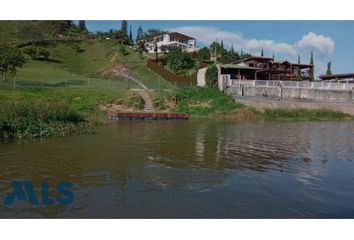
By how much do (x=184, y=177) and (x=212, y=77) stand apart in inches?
1532

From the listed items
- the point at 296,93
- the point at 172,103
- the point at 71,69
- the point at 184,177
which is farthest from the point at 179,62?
the point at 184,177

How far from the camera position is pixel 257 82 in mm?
46688

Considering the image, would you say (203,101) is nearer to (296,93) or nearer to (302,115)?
(302,115)

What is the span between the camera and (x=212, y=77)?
1943 inches

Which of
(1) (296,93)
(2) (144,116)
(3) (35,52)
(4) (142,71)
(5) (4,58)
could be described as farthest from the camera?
(3) (35,52)

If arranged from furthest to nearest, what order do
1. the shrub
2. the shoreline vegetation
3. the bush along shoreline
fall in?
the shrub, the bush along shoreline, the shoreline vegetation

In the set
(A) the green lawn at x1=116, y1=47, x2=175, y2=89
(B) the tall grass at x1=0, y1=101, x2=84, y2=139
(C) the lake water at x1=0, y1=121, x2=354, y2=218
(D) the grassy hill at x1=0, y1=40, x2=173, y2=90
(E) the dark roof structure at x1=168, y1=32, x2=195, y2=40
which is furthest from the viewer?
(E) the dark roof structure at x1=168, y1=32, x2=195, y2=40

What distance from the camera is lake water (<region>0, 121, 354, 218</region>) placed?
8188mm

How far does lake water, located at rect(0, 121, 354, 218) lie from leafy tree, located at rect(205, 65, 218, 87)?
98.4ft

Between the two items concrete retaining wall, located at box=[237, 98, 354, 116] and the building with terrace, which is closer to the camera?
concrete retaining wall, located at box=[237, 98, 354, 116]

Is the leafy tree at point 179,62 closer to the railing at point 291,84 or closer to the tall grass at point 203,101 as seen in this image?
the railing at point 291,84

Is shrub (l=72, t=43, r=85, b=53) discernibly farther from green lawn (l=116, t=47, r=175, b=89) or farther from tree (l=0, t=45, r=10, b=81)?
tree (l=0, t=45, r=10, b=81)

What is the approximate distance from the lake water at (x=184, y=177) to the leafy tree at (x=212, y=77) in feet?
98.4

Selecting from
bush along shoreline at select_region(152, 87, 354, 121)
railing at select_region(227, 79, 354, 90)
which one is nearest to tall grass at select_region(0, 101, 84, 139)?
bush along shoreline at select_region(152, 87, 354, 121)
